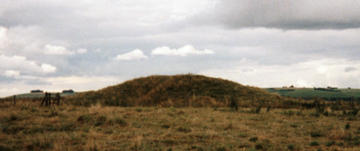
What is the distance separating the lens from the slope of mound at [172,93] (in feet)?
104

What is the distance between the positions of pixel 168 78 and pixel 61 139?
30444 millimetres

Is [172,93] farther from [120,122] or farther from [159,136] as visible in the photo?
[159,136]

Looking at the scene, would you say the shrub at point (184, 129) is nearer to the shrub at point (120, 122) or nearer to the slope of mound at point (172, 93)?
the shrub at point (120, 122)

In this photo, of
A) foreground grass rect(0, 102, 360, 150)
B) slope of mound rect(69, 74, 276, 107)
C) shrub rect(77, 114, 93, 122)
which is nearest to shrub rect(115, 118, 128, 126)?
foreground grass rect(0, 102, 360, 150)

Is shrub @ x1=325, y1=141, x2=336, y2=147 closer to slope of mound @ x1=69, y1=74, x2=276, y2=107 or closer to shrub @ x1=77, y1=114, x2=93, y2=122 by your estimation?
shrub @ x1=77, y1=114, x2=93, y2=122

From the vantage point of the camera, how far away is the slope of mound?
31.8 meters

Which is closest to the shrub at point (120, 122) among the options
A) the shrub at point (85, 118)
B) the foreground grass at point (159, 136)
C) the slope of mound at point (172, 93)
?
the foreground grass at point (159, 136)

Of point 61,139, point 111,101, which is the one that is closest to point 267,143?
point 61,139

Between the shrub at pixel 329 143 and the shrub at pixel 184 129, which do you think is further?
the shrub at pixel 184 129

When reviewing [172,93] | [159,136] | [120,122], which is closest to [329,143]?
[159,136]

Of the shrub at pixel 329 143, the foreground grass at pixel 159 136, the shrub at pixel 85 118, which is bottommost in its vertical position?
the shrub at pixel 329 143

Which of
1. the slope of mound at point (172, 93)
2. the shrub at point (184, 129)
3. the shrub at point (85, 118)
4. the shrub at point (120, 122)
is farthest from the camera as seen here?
the slope of mound at point (172, 93)

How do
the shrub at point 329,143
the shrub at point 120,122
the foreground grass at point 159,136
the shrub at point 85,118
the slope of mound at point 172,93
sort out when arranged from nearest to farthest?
the foreground grass at point 159,136
the shrub at point 329,143
the shrub at point 120,122
the shrub at point 85,118
the slope of mound at point 172,93

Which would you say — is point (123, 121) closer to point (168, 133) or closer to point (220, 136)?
point (168, 133)
